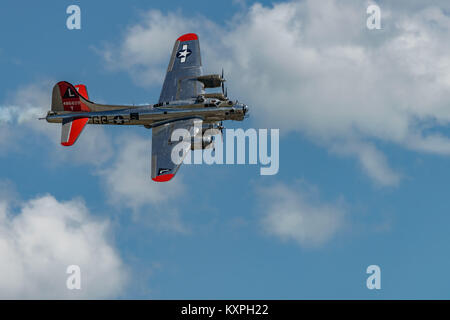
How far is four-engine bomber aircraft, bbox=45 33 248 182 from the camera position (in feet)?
188

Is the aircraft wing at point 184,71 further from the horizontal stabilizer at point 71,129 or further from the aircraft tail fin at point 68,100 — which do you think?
the horizontal stabilizer at point 71,129

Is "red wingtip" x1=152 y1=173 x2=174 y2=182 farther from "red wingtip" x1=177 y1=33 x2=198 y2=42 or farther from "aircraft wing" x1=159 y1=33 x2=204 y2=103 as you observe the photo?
"red wingtip" x1=177 y1=33 x2=198 y2=42

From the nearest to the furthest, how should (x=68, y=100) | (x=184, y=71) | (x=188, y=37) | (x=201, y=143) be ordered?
(x=201, y=143)
(x=68, y=100)
(x=184, y=71)
(x=188, y=37)

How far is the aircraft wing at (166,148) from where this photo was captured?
172 ft

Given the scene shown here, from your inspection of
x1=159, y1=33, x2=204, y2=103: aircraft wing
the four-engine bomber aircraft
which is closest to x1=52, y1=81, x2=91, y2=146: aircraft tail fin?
the four-engine bomber aircraft

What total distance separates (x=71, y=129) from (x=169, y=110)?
9409 mm

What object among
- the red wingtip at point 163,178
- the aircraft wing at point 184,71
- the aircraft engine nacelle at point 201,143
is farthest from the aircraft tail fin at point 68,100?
the red wingtip at point 163,178

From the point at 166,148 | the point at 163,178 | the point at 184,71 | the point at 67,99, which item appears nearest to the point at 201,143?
the point at 166,148

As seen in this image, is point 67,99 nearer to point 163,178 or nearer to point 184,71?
point 184,71

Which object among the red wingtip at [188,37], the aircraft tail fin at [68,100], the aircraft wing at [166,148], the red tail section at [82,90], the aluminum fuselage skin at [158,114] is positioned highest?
the red wingtip at [188,37]

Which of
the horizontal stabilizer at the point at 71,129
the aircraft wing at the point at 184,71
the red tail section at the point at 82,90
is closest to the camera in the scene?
the horizontal stabilizer at the point at 71,129

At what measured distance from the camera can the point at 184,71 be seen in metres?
61.9

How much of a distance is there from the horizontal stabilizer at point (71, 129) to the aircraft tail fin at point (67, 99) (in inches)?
50.8
